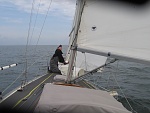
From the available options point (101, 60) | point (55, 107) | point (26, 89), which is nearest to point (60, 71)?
point (101, 60)

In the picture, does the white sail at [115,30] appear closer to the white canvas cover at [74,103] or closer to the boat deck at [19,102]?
the white canvas cover at [74,103]

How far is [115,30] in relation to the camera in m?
4.41

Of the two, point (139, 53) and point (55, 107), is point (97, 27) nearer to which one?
point (139, 53)

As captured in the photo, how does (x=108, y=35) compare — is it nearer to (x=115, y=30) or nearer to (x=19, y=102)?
(x=115, y=30)

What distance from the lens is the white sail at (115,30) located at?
412 centimetres

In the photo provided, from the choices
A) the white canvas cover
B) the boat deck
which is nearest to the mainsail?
the white canvas cover

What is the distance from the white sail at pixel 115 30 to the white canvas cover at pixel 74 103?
97cm

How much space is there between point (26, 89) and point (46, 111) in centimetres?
340

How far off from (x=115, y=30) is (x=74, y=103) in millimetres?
1902

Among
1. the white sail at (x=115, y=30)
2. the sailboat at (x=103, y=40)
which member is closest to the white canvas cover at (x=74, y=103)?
the sailboat at (x=103, y=40)

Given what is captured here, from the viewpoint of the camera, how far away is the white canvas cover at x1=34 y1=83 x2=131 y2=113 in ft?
9.74

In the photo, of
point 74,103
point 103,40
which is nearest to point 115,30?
point 103,40

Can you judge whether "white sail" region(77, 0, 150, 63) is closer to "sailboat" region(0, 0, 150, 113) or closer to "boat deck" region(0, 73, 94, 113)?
"sailboat" region(0, 0, 150, 113)

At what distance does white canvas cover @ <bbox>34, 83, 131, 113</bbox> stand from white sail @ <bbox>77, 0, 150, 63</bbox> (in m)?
0.97
